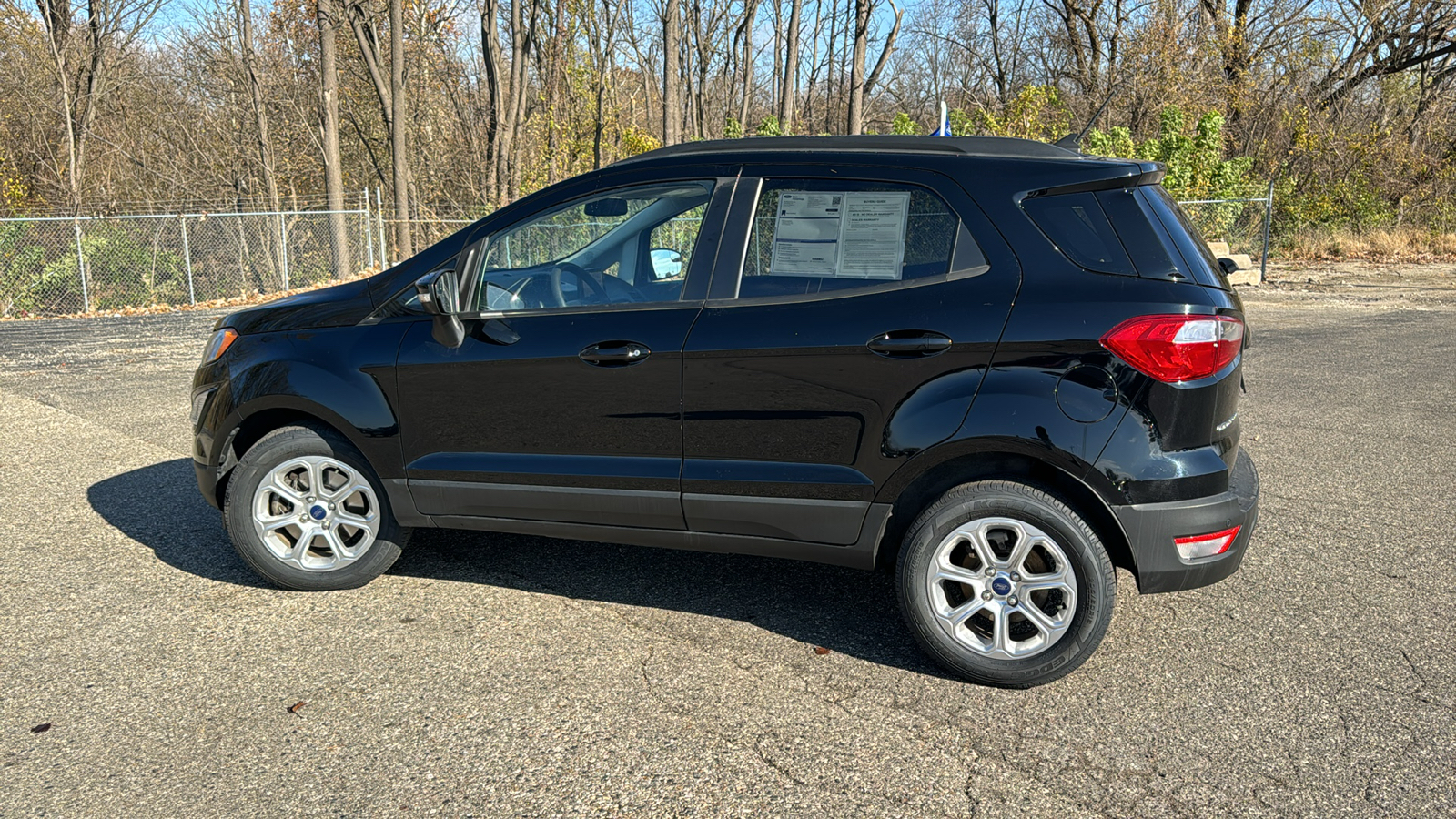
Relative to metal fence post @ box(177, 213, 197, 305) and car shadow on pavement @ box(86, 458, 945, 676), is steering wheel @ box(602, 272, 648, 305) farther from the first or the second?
metal fence post @ box(177, 213, 197, 305)

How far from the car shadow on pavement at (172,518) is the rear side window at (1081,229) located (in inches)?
142

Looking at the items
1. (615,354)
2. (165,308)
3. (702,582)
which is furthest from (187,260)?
(615,354)

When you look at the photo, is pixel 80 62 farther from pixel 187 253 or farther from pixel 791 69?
pixel 791 69

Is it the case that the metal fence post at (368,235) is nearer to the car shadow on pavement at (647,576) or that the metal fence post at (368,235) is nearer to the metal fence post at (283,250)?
the metal fence post at (283,250)

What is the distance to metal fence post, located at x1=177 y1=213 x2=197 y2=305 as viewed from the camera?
18.0 meters

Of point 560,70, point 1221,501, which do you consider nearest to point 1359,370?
point 1221,501

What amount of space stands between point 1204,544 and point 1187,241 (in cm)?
106

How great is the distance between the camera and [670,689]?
3.63m

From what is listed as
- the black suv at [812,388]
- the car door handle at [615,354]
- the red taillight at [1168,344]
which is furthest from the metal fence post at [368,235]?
the red taillight at [1168,344]

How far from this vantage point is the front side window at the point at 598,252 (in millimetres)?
4133

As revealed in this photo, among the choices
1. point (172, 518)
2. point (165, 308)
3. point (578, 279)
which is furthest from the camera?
point (165, 308)

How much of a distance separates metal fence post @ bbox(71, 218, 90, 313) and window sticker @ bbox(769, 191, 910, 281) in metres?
17.0

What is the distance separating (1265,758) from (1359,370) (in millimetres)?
8418

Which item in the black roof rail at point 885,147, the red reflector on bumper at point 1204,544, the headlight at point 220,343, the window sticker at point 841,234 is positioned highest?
the black roof rail at point 885,147
